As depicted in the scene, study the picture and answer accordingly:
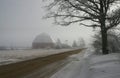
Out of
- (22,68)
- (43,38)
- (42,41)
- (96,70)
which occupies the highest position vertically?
(43,38)

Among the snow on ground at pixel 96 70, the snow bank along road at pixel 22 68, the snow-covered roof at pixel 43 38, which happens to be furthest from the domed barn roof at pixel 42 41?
the snow on ground at pixel 96 70

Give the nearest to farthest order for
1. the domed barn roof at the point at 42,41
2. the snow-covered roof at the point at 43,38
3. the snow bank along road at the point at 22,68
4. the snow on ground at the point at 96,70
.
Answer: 1. the snow on ground at the point at 96,70
2. the snow bank along road at the point at 22,68
3. the snow-covered roof at the point at 43,38
4. the domed barn roof at the point at 42,41

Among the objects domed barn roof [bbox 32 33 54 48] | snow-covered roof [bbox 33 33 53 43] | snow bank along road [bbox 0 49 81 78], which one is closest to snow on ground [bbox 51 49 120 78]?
snow bank along road [bbox 0 49 81 78]

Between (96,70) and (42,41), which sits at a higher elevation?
(42,41)

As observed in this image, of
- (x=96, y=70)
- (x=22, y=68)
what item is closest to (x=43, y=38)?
(x=22, y=68)

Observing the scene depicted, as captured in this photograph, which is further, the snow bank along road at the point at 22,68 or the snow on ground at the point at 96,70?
the snow bank along road at the point at 22,68

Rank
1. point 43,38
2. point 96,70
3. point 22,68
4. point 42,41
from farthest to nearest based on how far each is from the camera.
Result: point 42,41
point 43,38
point 22,68
point 96,70

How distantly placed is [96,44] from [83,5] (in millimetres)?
12996

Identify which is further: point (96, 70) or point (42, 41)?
point (42, 41)

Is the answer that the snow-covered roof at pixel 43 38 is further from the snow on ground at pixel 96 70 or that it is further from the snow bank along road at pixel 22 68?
the snow on ground at pixel 96 70

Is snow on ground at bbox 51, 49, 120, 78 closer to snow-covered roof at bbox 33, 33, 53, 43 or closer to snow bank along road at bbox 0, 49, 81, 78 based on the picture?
snow bank along road at bbox 0, 49, 81, 78

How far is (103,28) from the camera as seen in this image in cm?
1875

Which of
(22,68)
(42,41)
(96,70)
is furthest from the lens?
(42,41)

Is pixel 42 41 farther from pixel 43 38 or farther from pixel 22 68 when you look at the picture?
pixel 22 68
